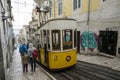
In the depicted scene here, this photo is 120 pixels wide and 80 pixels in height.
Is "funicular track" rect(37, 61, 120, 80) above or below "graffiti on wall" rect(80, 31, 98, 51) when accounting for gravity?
below

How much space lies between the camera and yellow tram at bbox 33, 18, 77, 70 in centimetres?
740

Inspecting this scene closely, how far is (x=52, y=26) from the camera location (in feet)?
24.2

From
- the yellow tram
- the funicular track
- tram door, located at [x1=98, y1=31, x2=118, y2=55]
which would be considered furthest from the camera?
tram door, located at [x1=98, y1=31, x2=118, y2=55]

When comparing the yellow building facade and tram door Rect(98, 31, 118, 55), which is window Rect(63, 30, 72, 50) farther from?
the yellow building facade

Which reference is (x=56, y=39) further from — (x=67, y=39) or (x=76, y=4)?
(x=76, y=4)

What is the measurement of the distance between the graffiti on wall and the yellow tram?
4718 mm

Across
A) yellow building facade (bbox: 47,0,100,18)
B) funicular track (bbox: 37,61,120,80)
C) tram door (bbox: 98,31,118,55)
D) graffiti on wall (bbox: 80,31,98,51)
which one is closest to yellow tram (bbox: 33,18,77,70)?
funicular track (bbox: 37,61,120,80)

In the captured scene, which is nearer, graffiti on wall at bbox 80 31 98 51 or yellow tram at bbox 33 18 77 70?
yellow tram at bbox 33 18 77 70

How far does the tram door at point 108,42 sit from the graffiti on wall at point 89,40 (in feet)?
1.58

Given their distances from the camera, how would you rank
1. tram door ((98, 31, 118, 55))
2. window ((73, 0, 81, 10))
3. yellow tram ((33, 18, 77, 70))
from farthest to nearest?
window ((73, 0, 81, 10))
tram door ((98, 31, 118, 55))
yellow tram ((33, 18, 77, 70))

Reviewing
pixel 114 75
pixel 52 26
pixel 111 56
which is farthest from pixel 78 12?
pixel 114 75

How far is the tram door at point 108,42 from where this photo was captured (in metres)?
10.4

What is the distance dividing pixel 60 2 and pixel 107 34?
369 inches

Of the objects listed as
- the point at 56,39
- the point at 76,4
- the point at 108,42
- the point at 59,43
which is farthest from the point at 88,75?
the point at 76,4
